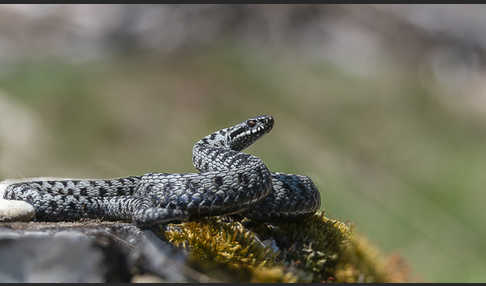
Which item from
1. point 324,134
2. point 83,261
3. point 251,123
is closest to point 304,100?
point 324,134

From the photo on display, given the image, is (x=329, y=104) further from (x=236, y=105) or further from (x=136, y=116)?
(x=136, y=116)

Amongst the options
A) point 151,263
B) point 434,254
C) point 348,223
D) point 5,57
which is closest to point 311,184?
point 348,223

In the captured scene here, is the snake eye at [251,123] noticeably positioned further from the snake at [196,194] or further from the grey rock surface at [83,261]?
the grey rock surface at [83,261]

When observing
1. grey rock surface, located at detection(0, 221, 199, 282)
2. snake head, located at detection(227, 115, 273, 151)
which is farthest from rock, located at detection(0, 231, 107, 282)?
A: snake head, located at detection(227, 115, 273, 151)

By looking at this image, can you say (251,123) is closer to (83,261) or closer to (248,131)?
(248,131)

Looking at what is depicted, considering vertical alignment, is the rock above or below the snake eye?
below

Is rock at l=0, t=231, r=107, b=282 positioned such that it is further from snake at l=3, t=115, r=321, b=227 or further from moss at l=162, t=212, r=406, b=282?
snake at l=3, t=115, r=321, b=227
